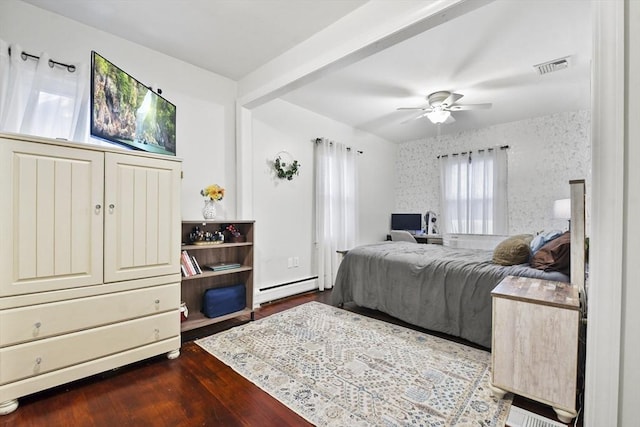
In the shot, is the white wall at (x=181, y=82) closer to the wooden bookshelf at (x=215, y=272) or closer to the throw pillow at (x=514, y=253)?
the wooden bookshelf at (x=215, y=272)

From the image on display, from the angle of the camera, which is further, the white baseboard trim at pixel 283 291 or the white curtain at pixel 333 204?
the white curtain at pixel 333 204

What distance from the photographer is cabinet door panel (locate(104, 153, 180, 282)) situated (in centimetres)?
188

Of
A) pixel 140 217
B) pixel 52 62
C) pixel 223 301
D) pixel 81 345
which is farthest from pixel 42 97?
pixel 223 301

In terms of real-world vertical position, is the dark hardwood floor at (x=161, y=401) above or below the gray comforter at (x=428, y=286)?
below

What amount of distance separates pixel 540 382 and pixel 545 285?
0.59 metres

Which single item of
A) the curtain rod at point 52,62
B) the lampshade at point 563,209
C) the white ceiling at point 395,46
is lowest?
the lampshade at point 563,209

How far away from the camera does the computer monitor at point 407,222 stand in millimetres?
5410

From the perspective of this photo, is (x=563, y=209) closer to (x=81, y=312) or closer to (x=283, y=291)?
(x=283, y=291)

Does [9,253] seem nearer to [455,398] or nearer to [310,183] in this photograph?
[455,398]

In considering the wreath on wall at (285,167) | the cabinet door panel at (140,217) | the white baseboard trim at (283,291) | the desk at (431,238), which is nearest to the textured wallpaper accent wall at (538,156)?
the desk at (431,238)

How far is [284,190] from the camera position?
3.80 metres

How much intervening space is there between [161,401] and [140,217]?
1.20 meters

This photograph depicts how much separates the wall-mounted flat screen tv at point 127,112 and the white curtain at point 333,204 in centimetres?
210

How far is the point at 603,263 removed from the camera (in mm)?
981
